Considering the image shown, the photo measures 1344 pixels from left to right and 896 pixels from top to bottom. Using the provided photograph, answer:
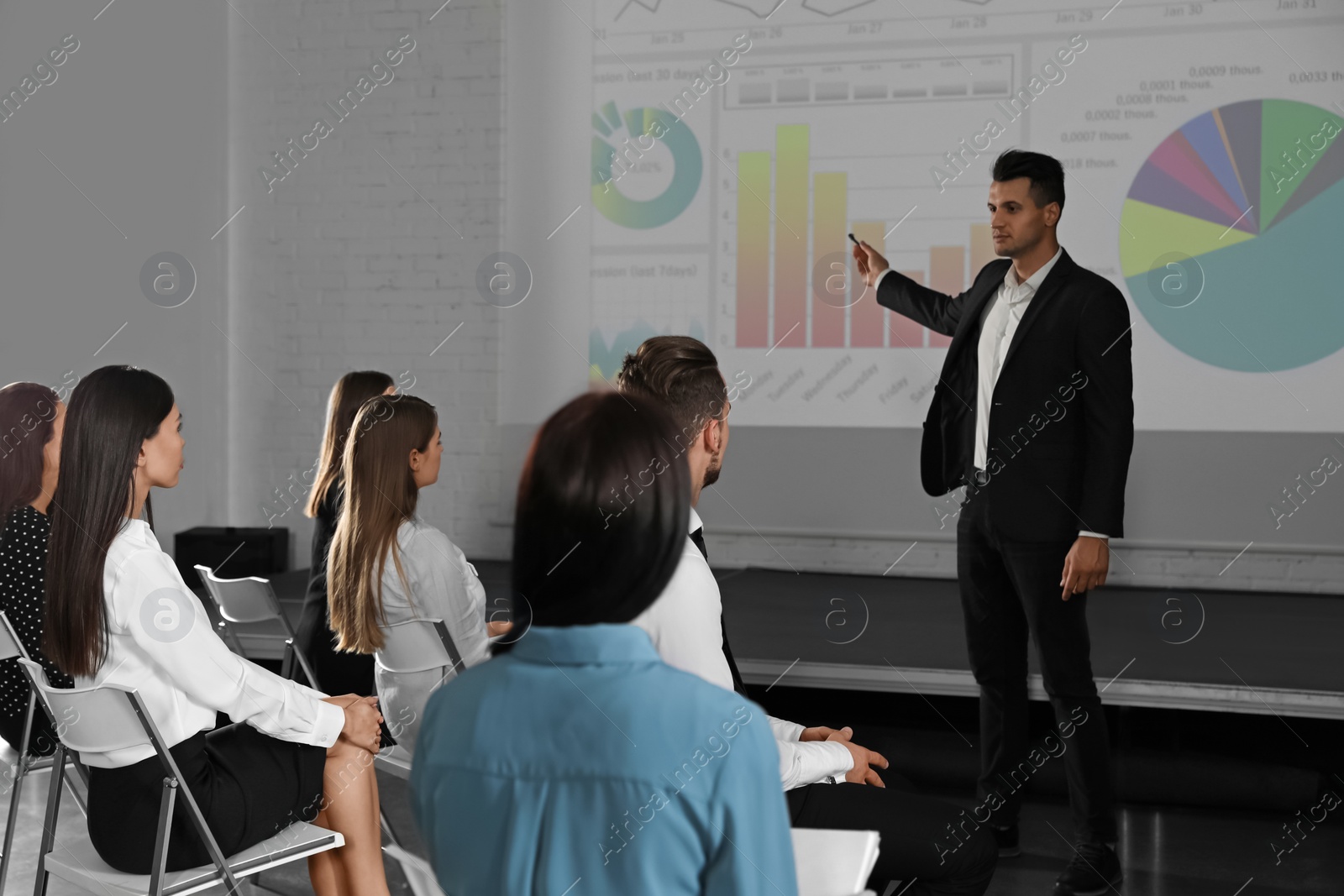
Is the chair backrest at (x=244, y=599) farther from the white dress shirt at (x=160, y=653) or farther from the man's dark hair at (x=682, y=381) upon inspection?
the man's dark hair at (x=682, y=381)

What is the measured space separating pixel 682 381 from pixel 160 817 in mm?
1002

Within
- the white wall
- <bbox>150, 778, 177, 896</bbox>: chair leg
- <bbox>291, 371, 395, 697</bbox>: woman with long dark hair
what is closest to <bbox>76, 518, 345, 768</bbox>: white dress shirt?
<bbox>150, 778, 177, 896</bbox>: chair leg

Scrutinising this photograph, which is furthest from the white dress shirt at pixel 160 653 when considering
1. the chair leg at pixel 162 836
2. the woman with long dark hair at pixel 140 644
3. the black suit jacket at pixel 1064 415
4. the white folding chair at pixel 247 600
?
the black suit jacket at pixel 1064 415

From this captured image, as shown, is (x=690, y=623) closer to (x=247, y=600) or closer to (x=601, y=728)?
(x=601, y=728)

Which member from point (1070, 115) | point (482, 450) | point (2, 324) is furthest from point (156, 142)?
point (1070, 115)

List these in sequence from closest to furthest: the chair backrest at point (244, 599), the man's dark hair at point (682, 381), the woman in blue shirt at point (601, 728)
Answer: the woman in blue shirt at point (601, 728) < the man's dark hair at point (682, 381) < the chair backrest at point (244, 599)

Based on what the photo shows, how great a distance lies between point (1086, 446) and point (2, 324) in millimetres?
3942

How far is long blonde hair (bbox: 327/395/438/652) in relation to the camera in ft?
7.44

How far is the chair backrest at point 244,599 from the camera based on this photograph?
2502 millimetres

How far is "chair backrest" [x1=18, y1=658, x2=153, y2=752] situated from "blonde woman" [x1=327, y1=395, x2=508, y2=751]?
0.58m

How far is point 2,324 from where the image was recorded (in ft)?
14.5

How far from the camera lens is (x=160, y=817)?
1.70 m

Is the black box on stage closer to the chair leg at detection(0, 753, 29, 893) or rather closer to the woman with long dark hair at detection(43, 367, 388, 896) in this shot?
the chair leg at detection(0, 753, 29, 893)

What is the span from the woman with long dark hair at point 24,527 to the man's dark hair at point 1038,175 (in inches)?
85.5
